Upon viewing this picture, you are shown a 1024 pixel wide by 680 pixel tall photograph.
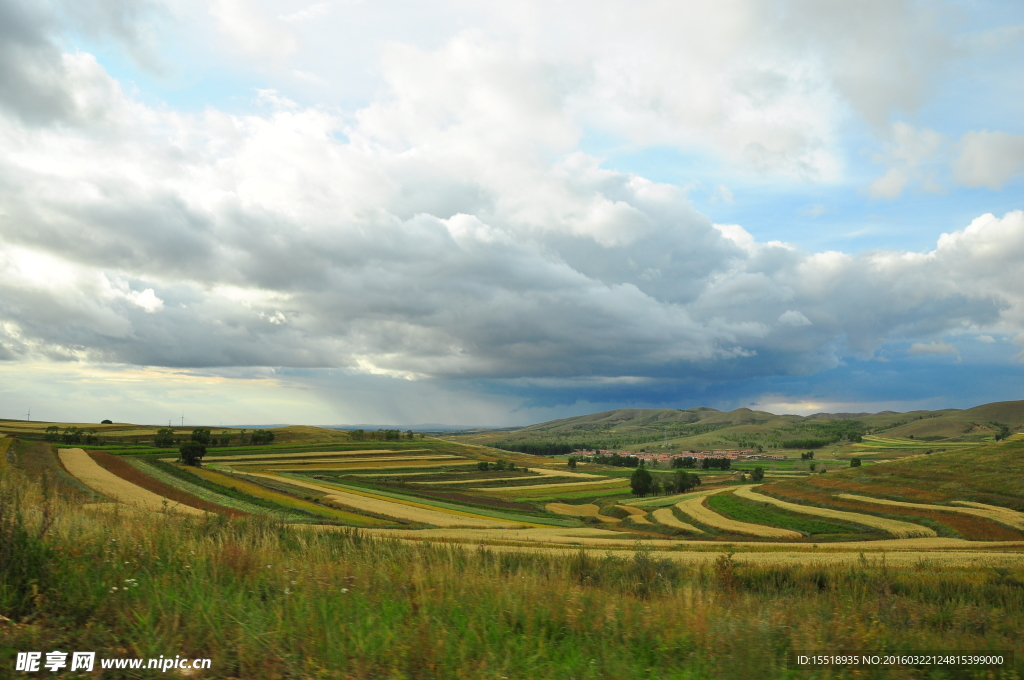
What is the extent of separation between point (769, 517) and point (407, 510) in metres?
33.4

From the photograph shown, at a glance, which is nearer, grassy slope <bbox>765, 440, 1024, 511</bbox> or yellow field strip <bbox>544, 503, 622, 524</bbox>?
grassy slope <bbox>765, 440, 1024, 511</bbox>

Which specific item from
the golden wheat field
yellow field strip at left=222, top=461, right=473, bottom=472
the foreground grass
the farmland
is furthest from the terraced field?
the foreground grass

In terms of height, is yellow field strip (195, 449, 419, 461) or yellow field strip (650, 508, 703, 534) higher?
yellow field strip (195, 449, 419, 461)

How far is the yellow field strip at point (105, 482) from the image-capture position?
35541 mm

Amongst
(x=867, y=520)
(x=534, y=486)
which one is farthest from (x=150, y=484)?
(x=867, y=520)

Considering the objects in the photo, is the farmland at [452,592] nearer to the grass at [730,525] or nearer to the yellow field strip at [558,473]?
the grass at [730,525]

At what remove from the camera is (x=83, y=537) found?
764 centimetres

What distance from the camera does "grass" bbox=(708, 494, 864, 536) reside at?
4490cm

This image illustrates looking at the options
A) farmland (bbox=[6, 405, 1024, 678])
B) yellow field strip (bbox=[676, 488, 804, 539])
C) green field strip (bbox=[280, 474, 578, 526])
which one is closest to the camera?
farmland (bbox=[6, 405, 1024, 678])

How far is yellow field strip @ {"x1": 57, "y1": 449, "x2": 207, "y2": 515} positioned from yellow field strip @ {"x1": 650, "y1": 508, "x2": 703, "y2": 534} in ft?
128

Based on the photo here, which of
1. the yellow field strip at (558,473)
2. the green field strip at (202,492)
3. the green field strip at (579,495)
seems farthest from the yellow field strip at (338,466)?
the green field strip at (579,495)

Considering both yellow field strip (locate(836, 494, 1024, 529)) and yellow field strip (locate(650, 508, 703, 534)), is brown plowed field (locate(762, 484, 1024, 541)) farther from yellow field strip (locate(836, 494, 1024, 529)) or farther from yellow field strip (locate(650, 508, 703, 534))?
yellow field strip (locate(650, 508, 703, 534))

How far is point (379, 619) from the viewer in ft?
19.1

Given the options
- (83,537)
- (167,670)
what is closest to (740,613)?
(167,670)
